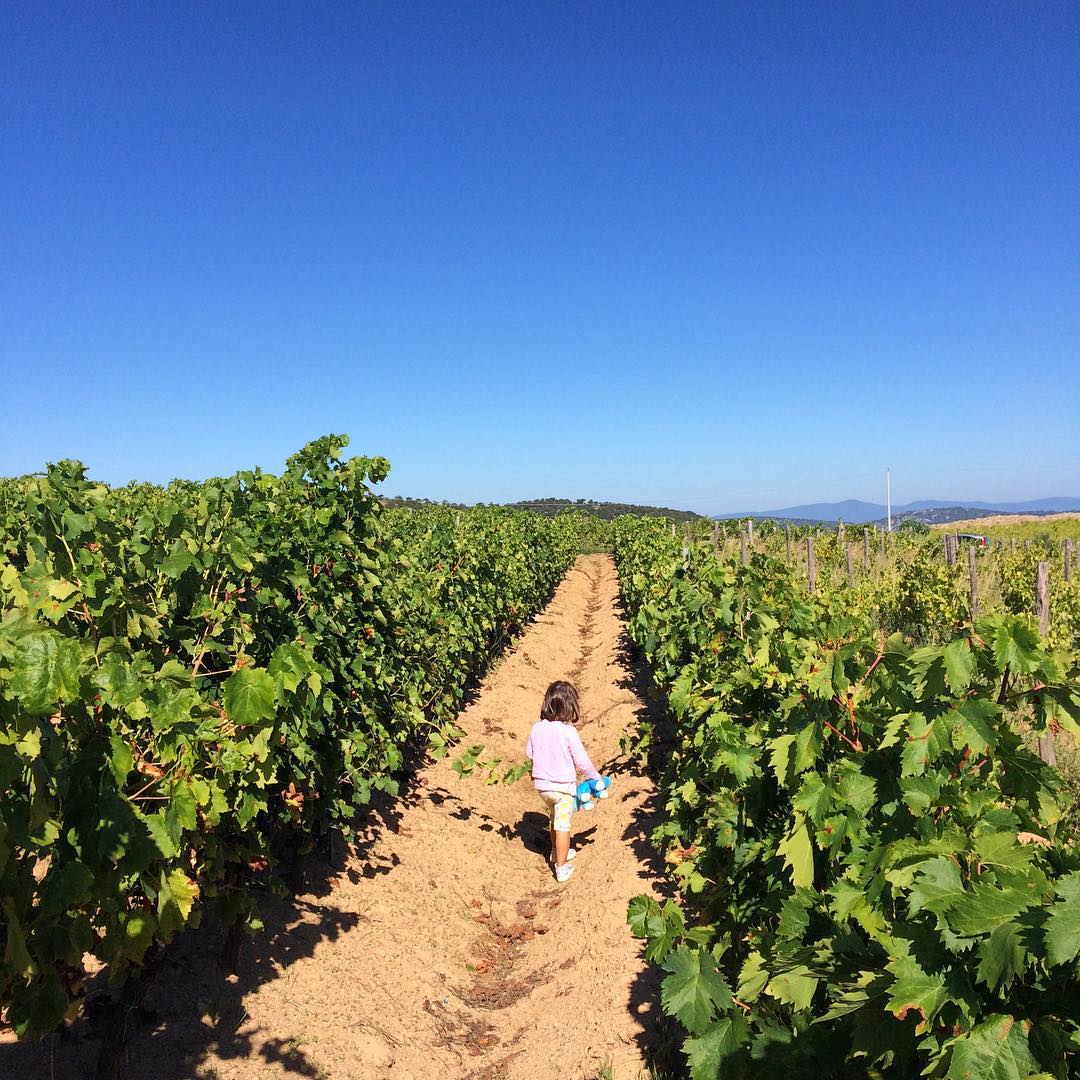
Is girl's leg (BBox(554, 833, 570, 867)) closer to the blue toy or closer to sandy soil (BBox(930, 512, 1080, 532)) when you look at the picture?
the blue toy

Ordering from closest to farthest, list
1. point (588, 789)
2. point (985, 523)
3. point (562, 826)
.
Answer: point (562, 826), point (588, 789), point (985, 523)

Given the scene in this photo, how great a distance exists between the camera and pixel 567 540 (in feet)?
83.8

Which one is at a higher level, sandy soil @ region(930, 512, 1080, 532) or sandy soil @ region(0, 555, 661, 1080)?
sandy soil @ region(930, 512, 1080, 532)

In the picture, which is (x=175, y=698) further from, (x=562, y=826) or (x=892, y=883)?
(x=562, y=826)

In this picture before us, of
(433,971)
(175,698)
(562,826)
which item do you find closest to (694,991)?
(175,698)

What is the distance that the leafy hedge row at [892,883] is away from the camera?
4.20ft

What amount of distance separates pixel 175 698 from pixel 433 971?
10.2 ft

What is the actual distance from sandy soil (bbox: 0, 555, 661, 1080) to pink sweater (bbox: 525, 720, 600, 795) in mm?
696

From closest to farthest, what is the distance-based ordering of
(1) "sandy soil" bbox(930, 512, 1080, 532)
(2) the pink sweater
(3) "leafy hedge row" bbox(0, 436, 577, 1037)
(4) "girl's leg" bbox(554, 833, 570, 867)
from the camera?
(3) "leafy hedge row" bbox(0, 436, 577, 1037), (2) the pink sweater, (4) "girl's leg" bbox(554, 833, 570, 867), (1) "sandy soil" bbox(930, 512, 1080, 532)

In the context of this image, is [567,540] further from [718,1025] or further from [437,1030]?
[718,1025]

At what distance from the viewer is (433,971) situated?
4469 millimetres

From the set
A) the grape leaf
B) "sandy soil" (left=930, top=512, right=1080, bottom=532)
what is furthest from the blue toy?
"sandy soil" (left=930, top=512, right=1080, bottom=532)

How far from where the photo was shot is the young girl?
17.9 ft

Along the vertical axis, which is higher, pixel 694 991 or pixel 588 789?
pixel 694 991
